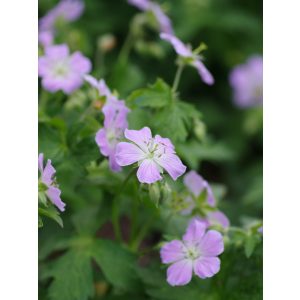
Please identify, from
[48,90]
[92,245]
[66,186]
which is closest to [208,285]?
[92,245]

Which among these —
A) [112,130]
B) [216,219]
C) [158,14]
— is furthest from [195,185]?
[158,14]

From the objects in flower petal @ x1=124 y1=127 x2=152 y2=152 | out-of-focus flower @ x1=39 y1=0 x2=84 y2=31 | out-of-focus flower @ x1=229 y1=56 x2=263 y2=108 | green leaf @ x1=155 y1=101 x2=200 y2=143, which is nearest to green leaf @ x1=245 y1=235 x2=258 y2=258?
green leaf @ x1=155 y1=101 x2=200 y2=143

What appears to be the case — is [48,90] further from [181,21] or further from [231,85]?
[231,85]

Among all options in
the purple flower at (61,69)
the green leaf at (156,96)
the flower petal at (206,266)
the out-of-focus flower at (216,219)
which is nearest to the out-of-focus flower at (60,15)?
the purple flower at (61,69)

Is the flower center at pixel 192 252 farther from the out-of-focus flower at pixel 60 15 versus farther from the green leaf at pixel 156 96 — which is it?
the out-of-focus flower at pixel 60 15

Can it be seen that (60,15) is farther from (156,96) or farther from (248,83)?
(248,83)
